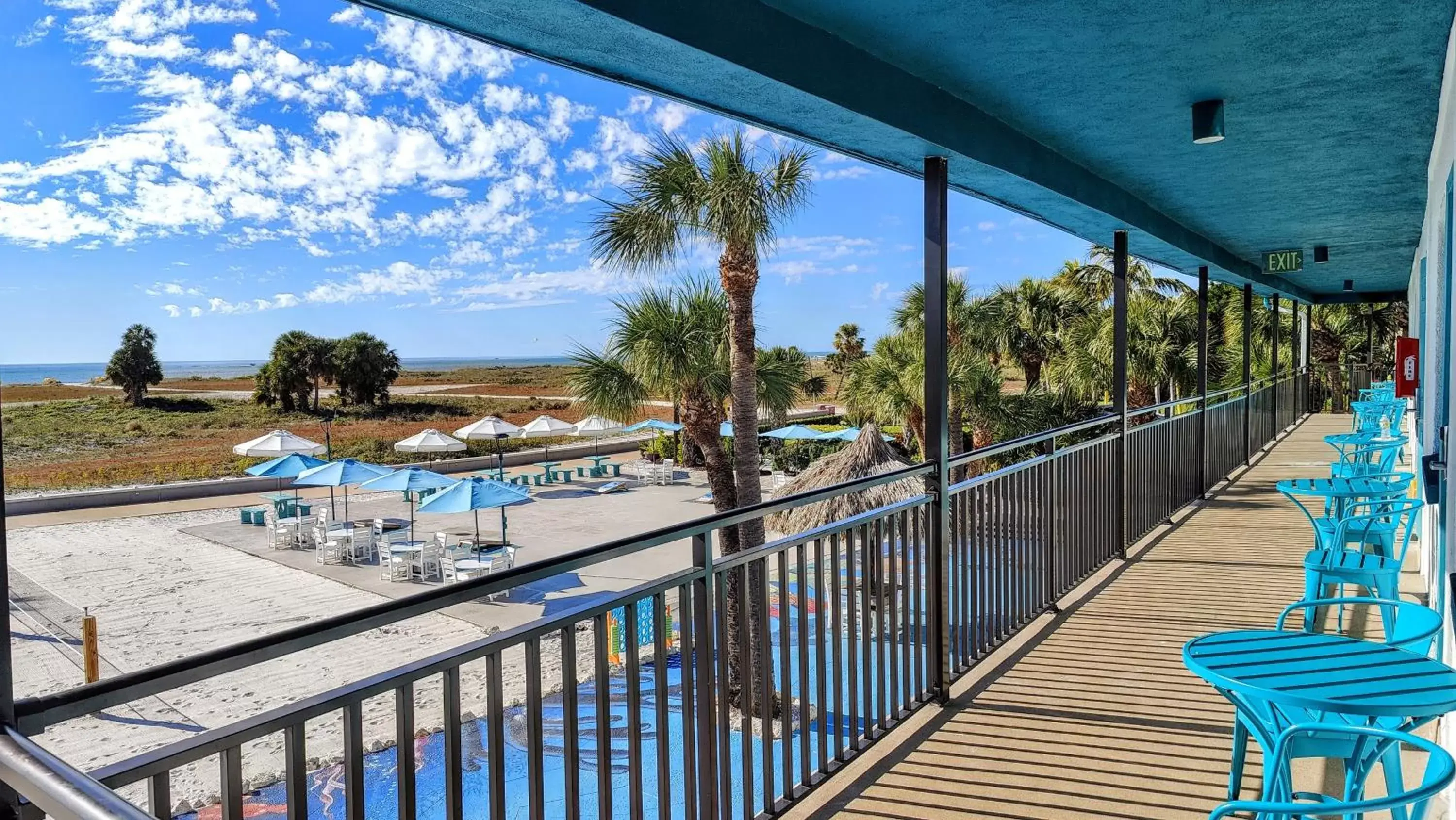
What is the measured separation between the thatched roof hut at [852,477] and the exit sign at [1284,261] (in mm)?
7155

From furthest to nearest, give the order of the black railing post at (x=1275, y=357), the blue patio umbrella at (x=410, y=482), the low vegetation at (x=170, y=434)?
the low vegetation at (x=170, y=434) < the blue patio umbrella at (x=410, y=482) < the black railing post at (x=1275, y=357)

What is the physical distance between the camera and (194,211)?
8156 centimetres

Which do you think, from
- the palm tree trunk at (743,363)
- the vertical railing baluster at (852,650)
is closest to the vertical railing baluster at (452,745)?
the vertical railing baluster at (852,650)

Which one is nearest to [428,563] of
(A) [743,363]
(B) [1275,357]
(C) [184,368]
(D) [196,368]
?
(A) [743,363]

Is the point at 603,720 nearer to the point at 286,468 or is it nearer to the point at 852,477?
the point at 852,477

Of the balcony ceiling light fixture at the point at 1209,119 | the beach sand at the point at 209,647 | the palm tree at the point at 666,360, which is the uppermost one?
the balcony ceiling light fixture at the point at 1209,119

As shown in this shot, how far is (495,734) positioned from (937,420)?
229 centimetres

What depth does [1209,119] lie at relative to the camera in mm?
3797

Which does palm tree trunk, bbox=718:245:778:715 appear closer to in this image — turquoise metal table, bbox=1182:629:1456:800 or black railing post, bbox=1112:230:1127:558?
black railing post, bbox=1112:230:1127:558

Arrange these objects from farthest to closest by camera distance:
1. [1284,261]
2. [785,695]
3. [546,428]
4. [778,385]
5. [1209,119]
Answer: [546,428] < [778,385] < [1284,261] < [1209,119] < [785,695]

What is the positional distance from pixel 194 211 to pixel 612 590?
78146mm

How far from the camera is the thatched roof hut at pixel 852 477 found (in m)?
15.7

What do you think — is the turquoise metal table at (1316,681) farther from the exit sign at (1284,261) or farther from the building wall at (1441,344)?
the exit sign at (1284,261)

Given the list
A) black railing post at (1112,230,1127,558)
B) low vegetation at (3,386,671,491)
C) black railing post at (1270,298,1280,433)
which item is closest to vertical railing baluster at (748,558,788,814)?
black railing post at (1112,230,1127,558)
